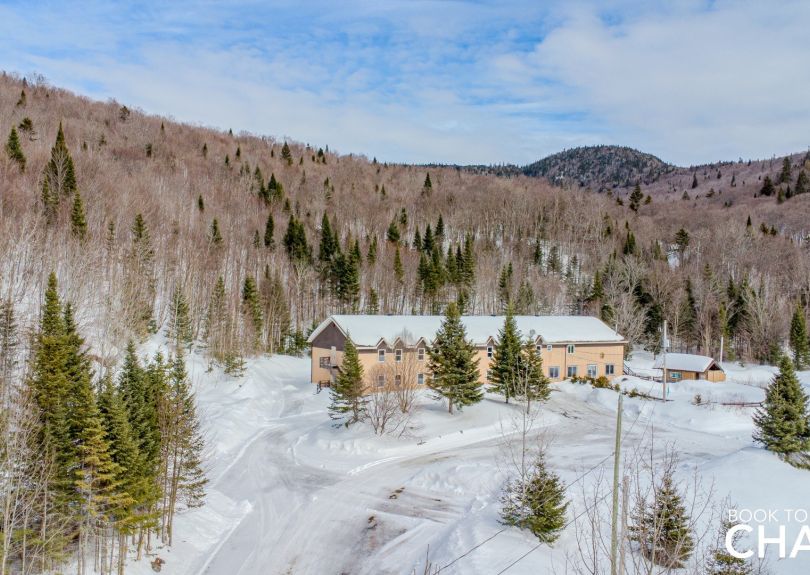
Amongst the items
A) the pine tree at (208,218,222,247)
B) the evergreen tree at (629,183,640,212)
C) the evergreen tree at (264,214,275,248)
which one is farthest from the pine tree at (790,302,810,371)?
the pine tree at (208,218,222,247)

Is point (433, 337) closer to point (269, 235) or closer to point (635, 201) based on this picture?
point (269, 235)

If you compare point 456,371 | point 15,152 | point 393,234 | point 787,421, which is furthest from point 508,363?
point 15,152

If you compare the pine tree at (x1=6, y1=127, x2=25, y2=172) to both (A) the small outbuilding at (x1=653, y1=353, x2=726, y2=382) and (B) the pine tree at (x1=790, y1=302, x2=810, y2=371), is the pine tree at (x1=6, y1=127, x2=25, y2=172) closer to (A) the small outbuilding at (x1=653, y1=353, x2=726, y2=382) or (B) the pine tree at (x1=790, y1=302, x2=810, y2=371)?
(A) the small outbuilding at (x1=653, y1=353, x2=726, y2=382)

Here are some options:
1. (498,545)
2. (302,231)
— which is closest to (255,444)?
(498,545)

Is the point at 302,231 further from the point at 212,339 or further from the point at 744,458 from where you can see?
the point at 744,458

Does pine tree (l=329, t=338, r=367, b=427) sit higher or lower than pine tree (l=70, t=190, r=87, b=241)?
lower
